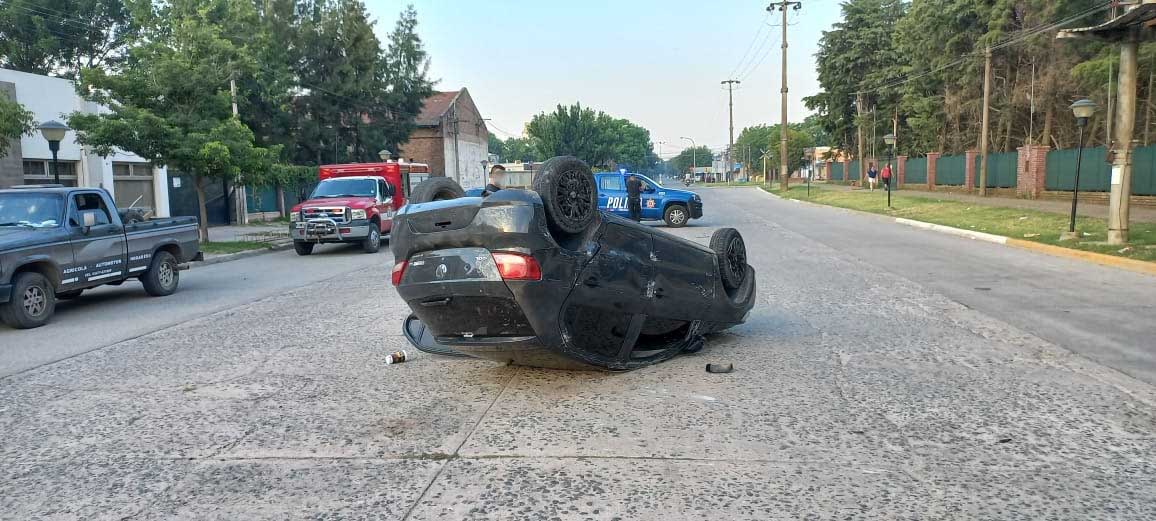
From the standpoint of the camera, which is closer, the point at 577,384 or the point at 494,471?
the point at 494,471

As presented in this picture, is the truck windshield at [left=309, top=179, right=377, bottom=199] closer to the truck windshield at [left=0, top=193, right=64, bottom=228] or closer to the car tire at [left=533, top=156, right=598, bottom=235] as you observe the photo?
the truck windshield at [left=0, top=193, right=64, bottom=228]

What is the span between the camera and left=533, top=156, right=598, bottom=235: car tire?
5.52 m

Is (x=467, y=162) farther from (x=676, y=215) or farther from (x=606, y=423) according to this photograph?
(x=606, y=423)

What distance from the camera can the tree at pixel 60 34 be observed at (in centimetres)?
4150

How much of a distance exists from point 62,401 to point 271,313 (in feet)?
13.9

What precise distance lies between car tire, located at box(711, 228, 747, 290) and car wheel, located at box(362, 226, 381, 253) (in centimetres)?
1354

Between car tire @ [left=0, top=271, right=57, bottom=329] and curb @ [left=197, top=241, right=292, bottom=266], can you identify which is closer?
car tire @ [left=0, top=271, right=57, bottom=329]

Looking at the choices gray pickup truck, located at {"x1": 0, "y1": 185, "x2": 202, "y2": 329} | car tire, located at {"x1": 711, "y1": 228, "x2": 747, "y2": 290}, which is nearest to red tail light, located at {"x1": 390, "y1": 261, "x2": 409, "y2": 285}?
car tire, located at {"x1": 711, "y1": 228, "x2": 747, "y2": 290}

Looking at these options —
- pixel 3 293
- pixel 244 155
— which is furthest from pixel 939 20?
pixel 3 293

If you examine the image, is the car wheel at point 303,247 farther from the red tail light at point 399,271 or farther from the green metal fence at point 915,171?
the green metal fence at point 915,171

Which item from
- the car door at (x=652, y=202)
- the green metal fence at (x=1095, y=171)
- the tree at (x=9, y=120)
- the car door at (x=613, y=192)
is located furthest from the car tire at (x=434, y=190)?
the green metal fence at (x=1095, y=171)

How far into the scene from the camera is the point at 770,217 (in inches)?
1193

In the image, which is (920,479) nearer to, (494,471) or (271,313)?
(494,471)

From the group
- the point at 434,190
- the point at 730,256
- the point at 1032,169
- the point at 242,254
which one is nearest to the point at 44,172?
the point at 242,254
